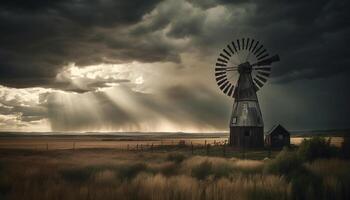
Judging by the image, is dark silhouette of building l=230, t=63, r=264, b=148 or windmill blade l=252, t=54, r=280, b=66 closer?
dark silhouette of building l=230, t=63, r=264, b=148

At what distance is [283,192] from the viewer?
1105 cm

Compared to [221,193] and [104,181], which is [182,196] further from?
[104,181]

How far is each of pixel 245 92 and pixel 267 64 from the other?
5060 millimetres

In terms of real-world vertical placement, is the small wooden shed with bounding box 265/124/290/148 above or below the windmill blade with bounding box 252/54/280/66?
below

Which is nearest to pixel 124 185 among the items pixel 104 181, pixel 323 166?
pixel 104 181

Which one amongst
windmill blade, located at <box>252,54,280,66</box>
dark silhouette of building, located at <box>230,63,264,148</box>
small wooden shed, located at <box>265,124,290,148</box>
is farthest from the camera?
small wooden shed, located at <box>265,124,290,148</box>

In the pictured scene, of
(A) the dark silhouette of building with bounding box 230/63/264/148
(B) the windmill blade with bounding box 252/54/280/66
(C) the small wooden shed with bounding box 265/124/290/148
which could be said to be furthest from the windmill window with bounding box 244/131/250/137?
(B) the windmill blade with bounding box 252/54/280/66

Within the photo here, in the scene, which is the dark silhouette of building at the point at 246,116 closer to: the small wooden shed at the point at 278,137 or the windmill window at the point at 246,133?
the windmill window at the point at 246,133

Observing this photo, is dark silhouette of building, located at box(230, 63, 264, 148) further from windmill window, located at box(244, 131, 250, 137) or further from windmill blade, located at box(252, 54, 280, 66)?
windmill blade, located at box(252, 54, 280, 66)

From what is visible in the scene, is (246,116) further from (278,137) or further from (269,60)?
(269,60)

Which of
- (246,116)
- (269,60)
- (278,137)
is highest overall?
(269,60)

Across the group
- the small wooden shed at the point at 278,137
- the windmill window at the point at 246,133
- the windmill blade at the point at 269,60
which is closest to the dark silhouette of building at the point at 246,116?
the windmill window at the point at 246,133

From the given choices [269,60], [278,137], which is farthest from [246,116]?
[269,60]

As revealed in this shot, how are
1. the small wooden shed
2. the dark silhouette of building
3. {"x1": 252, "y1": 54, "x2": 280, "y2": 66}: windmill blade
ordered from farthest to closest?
1. the small wooden shed
2. {"x1": 252, "y1": 54, "x2": 280, "y2": 66}: windmill blade
3. the dark silhouette of building
